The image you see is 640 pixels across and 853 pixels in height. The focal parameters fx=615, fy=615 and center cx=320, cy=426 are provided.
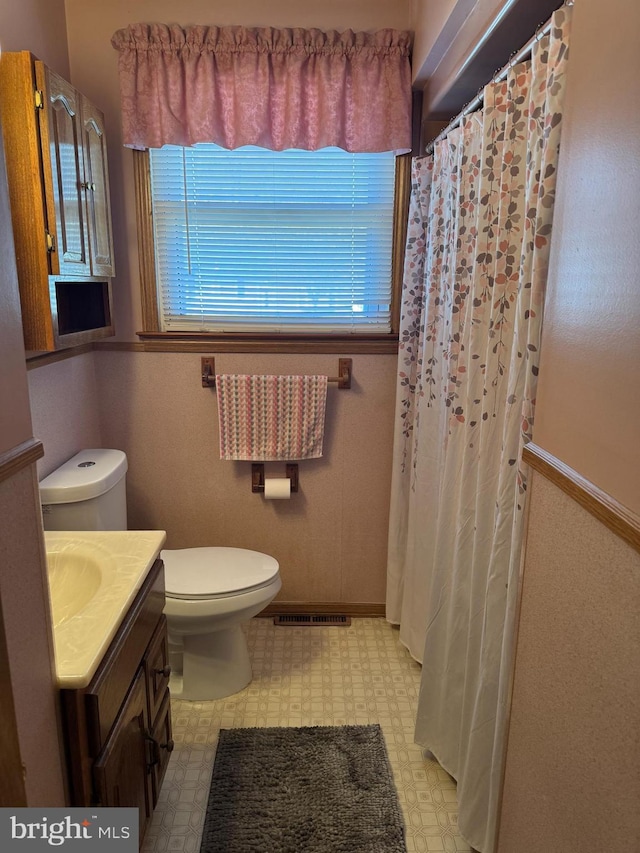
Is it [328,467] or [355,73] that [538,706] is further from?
[355,73]

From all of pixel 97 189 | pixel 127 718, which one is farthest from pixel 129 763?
pixel 97 189

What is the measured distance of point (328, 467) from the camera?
2.69 metres

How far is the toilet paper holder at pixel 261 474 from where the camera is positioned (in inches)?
105

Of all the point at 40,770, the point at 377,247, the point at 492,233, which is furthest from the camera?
the point at 377,247

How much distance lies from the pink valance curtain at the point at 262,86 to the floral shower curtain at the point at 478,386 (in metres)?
0.35

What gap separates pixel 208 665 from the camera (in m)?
2.27

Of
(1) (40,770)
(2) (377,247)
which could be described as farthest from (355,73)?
(1) (40,770)

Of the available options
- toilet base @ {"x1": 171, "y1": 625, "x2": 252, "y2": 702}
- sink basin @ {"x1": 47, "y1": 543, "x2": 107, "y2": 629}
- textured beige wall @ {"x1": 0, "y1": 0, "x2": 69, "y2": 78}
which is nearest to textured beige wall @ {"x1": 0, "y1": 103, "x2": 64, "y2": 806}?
sink basin @ {"x1": 47, "y1": 543, "x2": 107, "y2": 629}

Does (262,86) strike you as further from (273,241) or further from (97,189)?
A: (97,189)

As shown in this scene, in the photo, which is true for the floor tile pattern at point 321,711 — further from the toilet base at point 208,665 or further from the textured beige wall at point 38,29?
the textured beige wall at point 38,29

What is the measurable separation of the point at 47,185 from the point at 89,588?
110cm

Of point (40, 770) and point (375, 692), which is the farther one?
point (375, 692)

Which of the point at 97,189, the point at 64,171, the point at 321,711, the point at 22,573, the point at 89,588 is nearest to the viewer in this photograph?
the point at 22,573

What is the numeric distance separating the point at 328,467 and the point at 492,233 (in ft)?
4.53
